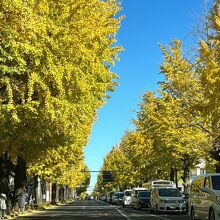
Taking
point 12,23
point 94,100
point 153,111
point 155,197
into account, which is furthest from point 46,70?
point 153,111

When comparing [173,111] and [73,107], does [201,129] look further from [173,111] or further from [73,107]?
[73,107]

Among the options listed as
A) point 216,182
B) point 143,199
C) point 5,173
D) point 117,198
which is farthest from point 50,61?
point 117,198

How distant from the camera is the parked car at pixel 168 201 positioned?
108 feet

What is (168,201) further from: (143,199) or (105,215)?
(143,199)

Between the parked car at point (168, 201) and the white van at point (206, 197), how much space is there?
1105 centimetres

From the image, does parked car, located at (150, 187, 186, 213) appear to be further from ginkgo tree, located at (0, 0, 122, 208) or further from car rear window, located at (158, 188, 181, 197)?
ginkgo tree, located at (0, 0, 122, 208)

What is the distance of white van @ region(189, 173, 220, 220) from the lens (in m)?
18.0

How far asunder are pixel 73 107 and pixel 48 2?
4224 millimetres

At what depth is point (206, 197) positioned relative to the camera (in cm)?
1902

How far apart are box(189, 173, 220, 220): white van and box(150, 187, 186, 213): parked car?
11.0 metres

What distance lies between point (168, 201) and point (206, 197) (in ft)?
47.2

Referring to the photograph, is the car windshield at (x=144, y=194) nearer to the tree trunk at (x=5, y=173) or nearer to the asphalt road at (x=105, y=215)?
the asphalt road at (x=105, y=215)

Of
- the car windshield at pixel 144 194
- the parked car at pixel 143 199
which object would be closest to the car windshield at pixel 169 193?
the parked car at pixel 143 199

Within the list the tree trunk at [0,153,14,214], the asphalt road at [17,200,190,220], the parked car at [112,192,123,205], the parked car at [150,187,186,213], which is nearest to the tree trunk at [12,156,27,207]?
the tree trunk at [0,153,14,214]
